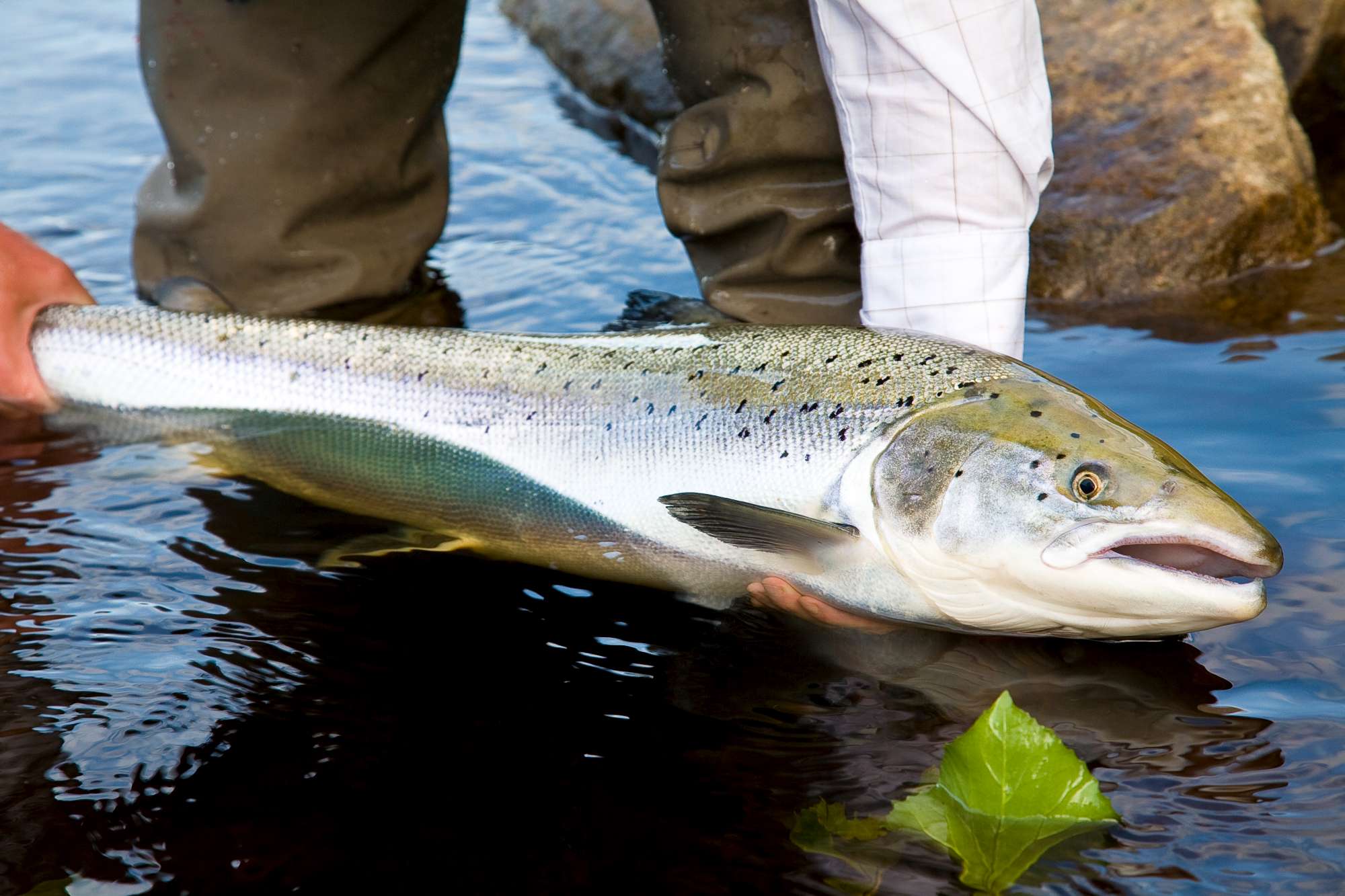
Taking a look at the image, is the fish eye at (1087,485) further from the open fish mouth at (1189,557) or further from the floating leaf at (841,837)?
the floating leaf at (841,837)

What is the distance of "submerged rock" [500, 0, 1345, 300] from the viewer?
4.53 metres

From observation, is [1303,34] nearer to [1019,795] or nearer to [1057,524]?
[1057,524]

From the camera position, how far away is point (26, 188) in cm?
544

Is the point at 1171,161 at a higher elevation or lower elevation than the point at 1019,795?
higher

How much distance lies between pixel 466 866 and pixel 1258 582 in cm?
150

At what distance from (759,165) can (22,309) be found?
2048 mm

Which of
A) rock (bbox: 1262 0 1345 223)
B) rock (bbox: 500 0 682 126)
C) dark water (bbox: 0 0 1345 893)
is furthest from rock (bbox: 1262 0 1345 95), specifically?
rock (bbox: 500 0 682 126)

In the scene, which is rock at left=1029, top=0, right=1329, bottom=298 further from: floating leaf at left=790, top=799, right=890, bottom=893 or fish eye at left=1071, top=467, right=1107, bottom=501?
floating leaf at left=790, top=799, right=890, bottom=893

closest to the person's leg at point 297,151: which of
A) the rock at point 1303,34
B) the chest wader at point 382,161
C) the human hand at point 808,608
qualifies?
the chest wader at point 382,161

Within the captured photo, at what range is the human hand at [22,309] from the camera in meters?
3.57

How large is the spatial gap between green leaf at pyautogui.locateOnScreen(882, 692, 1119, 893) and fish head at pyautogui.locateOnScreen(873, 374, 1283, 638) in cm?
44

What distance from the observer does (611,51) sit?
6.43 metres

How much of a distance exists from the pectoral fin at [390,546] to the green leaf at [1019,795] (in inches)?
53.8

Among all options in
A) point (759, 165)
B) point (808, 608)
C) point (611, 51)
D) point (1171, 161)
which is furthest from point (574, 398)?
point (611, 51)
